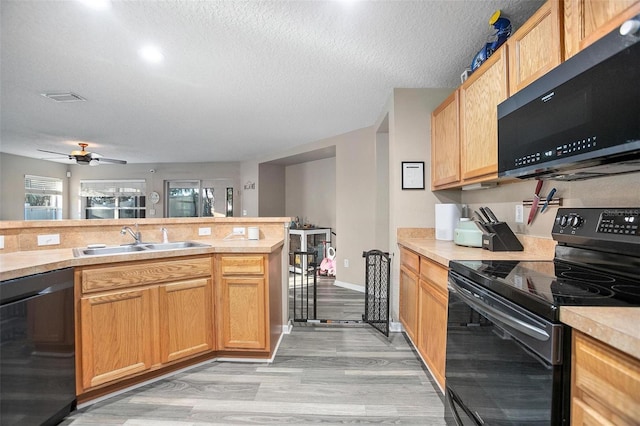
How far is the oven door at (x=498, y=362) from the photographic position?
81 cm

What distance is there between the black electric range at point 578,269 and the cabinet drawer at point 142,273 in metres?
1.68

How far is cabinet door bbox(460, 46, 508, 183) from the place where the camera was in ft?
5.66

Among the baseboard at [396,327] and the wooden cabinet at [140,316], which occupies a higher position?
the wooden cabinet at [140,316]

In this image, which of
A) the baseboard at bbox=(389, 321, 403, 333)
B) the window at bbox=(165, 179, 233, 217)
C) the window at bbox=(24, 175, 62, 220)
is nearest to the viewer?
the baseboard at bbox=(389, 321, 403, 333)

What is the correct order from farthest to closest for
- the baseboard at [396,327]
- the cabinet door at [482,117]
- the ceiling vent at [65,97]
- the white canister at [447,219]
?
the ceiling vent at [65,97] → the baseboard at [396,327] → the white canister at [447,219] → the cabinet door at [482,117]

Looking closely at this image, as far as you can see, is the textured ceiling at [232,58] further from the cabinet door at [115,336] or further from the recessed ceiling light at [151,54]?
the cabinet door at [115,336]

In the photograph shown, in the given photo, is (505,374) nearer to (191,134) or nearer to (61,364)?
(61,364)

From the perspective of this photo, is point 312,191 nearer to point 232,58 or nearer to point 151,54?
point 232,58

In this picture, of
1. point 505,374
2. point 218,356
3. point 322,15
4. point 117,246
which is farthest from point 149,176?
point 505,374

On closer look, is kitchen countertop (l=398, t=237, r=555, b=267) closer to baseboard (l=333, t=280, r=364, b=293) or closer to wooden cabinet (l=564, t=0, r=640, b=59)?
wooden cabinet (l=564, t=0, r=640, b=59)

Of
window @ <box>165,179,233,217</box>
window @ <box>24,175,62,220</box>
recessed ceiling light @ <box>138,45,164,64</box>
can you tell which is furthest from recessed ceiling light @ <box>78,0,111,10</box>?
window @ <box>24,175,62,220</box>

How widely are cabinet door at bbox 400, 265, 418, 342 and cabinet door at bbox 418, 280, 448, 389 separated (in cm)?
12

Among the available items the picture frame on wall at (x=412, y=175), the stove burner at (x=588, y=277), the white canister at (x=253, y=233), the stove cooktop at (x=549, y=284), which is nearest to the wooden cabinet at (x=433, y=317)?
the stove cooktop at (x=549, y=284)

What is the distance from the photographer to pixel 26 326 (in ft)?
4.59
